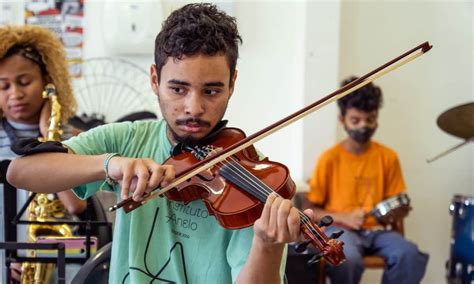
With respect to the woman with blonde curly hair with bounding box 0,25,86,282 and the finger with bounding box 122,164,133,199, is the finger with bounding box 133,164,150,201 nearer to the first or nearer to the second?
the finger with bounding box 122,164,133,199

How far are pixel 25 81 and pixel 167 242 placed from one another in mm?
1092

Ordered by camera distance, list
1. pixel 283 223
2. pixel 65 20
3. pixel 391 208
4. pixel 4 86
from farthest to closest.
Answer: pixel 65 20
pixel 391 208
pixel 4 86
pixel 283 223

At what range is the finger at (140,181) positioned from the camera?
3.00ft

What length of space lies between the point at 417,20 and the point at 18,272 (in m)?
2.18

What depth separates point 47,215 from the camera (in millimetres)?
1765

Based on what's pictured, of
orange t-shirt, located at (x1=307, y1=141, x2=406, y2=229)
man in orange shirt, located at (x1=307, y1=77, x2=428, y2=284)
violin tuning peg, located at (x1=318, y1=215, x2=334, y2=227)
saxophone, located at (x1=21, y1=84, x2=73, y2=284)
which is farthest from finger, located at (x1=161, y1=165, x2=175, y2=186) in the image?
orange t-shirt, located at (x1=307, y1=141, x2=406, y2=229)

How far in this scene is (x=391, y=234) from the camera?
7.90 ft

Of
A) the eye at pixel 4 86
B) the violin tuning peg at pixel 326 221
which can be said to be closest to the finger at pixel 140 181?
the violin tuning peg at pixel 326 221

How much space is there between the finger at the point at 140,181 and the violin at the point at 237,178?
23mm

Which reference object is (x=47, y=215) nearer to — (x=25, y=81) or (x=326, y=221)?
(x=25, y=81)

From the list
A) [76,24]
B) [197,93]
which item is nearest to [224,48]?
[197,93]

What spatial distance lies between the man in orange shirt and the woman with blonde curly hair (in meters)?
1.11

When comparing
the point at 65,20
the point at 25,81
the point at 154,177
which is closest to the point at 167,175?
the point at 154,177

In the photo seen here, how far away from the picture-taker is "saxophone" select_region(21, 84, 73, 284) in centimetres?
159
